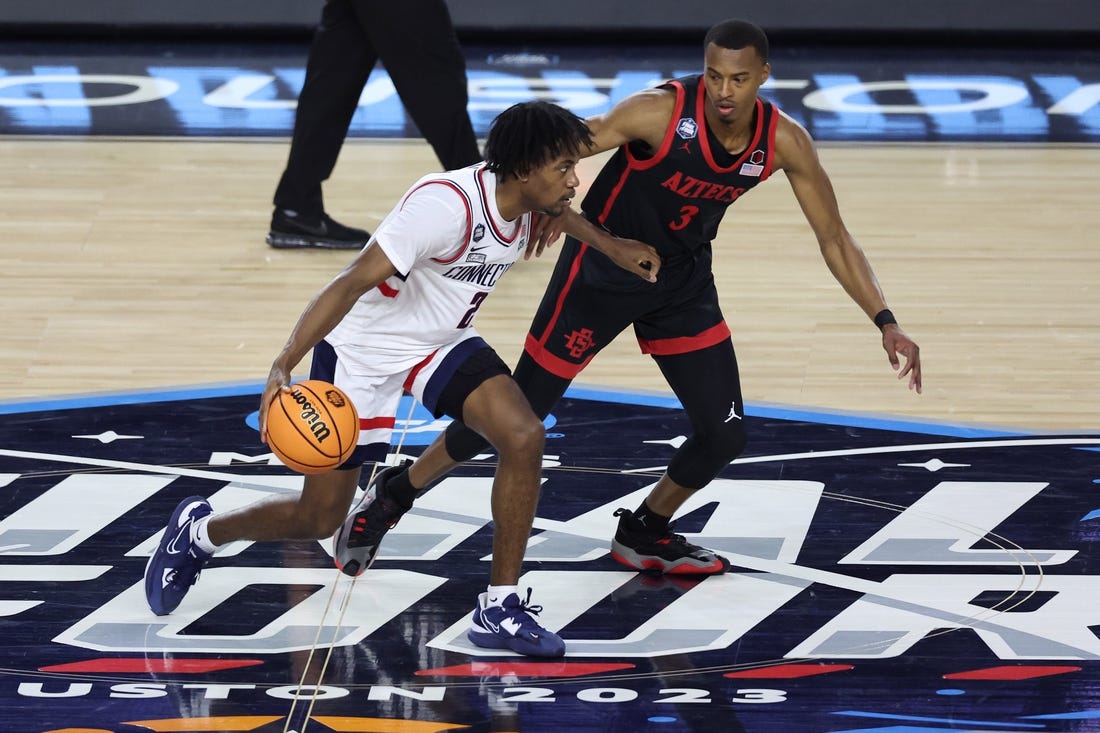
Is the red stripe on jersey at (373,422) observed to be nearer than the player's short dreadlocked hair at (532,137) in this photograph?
No

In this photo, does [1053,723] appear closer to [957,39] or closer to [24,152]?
[24,152]

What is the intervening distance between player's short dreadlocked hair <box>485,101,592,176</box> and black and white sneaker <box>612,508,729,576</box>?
48.8 inches

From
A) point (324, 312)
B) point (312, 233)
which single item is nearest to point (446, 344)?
point (324, 312)

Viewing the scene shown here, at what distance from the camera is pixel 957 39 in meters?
11.5

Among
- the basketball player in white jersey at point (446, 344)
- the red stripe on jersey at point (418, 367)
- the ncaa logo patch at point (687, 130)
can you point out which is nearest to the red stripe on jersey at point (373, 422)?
the basketball player in white jersey at point (446, 344)

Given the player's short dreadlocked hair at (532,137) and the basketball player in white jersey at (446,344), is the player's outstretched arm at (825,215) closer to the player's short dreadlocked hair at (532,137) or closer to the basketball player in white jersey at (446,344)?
the basketball player in white jersey at (446,344)

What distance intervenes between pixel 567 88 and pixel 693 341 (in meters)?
5.87

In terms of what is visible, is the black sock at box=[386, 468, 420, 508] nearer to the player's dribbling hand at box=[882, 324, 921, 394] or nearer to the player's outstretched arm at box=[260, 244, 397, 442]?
the player's outstretched arm at box=[260, 244, 397, 442]

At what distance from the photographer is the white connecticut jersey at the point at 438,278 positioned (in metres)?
4.40

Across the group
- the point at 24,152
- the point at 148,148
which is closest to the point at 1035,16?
the point at 148,148

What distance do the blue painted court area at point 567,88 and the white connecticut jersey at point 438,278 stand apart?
5198 millimetres

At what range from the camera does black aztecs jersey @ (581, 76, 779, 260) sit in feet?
15.7

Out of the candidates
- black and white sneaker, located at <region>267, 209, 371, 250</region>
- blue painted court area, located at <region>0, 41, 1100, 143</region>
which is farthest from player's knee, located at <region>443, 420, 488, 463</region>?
blue painted court area, located at <region>0, 41, 1100, 143</region>

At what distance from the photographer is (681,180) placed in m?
4.82
